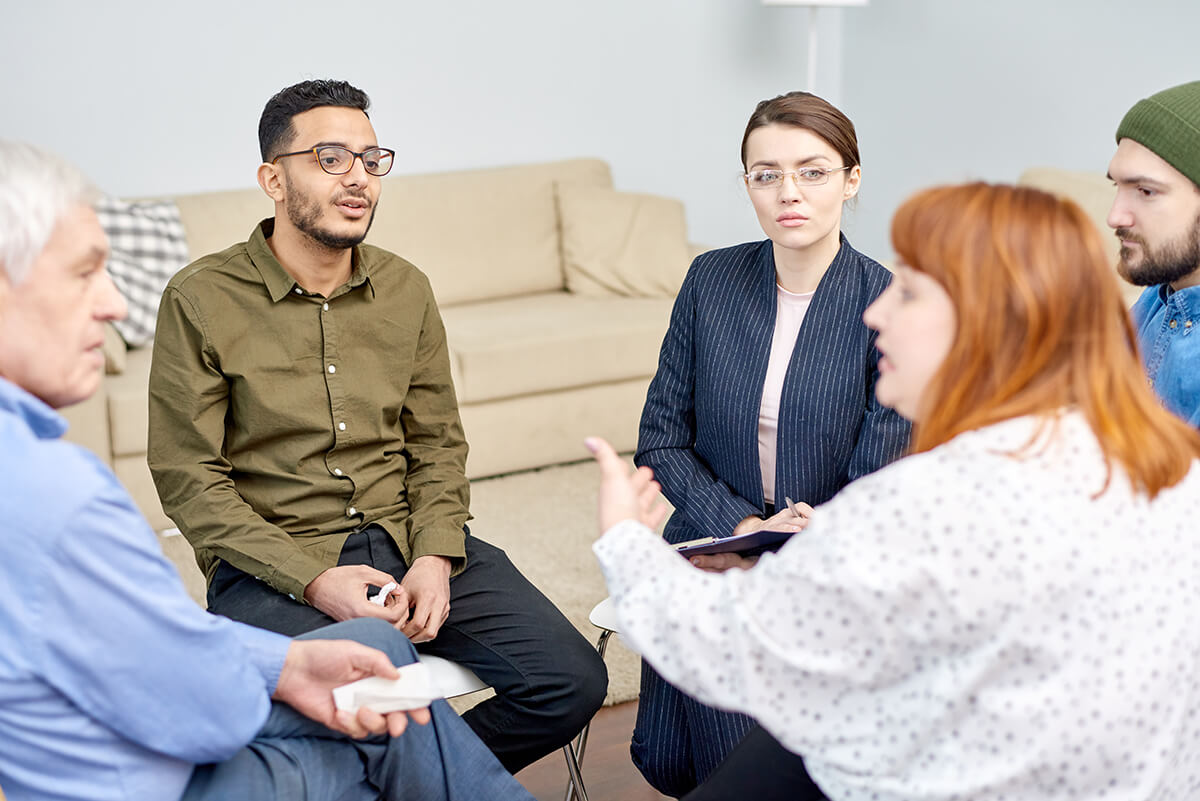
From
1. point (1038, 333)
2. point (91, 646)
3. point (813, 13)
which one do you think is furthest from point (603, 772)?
point (813, 13)

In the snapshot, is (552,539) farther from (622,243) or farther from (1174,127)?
(1174,127)

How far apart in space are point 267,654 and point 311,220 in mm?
823

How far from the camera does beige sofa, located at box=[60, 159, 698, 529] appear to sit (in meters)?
3.78

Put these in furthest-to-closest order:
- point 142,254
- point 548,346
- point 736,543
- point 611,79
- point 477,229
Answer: point 611,79, point 477,229, point 548,346, point 142,254, point 736,543

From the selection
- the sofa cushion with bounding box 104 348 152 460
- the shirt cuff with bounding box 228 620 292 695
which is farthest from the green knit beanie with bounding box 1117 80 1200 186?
the sofa cushion with bounding box 104 348 152 460

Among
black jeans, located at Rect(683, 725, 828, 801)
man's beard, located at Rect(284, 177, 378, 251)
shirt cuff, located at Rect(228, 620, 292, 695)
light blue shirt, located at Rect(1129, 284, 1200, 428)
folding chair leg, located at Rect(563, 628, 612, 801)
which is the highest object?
man's beard, located at Rect(284, 177, 378, 251)

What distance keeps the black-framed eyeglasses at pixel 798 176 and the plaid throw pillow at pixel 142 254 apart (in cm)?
215

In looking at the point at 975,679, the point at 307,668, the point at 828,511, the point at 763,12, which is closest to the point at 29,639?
the point at 307,668

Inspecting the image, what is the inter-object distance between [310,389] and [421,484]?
25 cm

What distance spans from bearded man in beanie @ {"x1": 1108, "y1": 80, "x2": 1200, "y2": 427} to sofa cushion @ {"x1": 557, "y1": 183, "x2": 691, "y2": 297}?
2.49 metres

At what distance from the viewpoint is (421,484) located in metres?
2.12

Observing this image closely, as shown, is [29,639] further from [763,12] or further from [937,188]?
[763,12]

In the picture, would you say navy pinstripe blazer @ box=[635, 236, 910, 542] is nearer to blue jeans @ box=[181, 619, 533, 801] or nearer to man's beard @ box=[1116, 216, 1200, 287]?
man's beard @ box=[1116, 216, 1200, 287]

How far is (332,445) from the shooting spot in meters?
2.03
